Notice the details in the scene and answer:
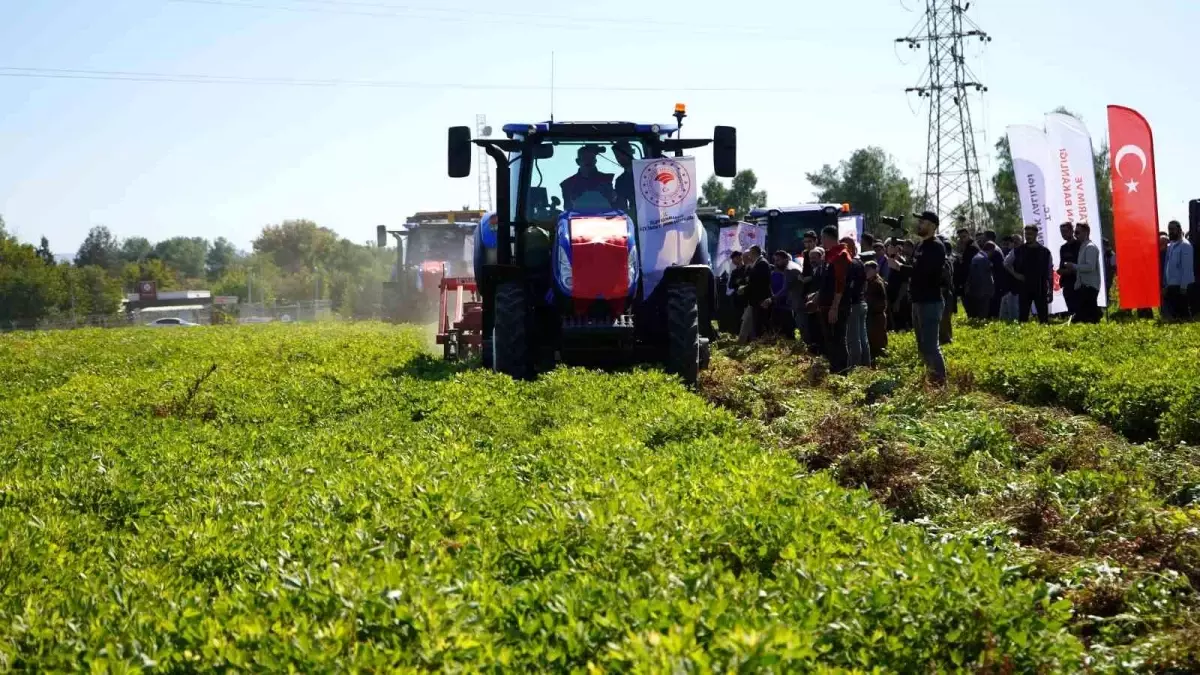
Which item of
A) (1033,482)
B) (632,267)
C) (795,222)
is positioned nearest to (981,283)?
(795,222)

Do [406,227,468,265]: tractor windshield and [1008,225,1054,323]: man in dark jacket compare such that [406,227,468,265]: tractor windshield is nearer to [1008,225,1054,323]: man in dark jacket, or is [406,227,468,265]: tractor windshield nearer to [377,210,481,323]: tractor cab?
[377,210,481,323]: tractor cab

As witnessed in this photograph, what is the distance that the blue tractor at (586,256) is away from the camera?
12070 mm

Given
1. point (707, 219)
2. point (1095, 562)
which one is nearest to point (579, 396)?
point (1095, 562)

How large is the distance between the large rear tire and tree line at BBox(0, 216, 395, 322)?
33.8 metres

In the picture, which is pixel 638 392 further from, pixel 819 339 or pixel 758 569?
pixel 819 339

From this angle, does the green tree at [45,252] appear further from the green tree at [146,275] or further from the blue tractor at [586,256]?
the blue tractor at [586,256]

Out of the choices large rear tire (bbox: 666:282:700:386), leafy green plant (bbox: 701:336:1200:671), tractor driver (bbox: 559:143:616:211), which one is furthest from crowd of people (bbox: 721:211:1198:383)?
tractor driver (bbox: 559:143:616:211)

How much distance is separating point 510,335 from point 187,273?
546 ft

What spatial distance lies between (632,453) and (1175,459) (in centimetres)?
366

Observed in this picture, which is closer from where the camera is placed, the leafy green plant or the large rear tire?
the leafy green plant

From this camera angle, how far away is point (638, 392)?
993cm

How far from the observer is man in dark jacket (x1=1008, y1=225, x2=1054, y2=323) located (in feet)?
56.4

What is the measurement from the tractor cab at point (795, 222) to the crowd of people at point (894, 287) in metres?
3.42

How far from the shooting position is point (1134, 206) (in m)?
17.1
